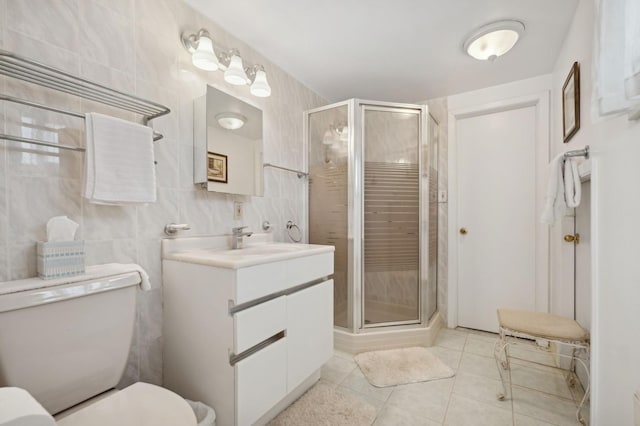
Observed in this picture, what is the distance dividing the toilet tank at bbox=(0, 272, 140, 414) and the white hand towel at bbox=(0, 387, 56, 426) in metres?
0.43

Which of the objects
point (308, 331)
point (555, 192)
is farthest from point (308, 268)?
point (555, 192)

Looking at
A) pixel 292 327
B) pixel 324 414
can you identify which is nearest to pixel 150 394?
pixel 292 327

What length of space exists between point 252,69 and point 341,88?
1.01 m

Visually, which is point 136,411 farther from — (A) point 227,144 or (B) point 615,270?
(B) point 615,270

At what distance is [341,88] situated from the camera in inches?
102

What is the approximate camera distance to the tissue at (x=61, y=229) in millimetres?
1009

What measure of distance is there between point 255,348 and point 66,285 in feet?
2.47

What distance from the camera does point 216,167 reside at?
5.40 feet

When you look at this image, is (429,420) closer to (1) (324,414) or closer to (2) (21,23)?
(1) (324,414)

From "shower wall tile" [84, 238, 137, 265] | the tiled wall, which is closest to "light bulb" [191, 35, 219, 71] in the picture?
the tiled wall

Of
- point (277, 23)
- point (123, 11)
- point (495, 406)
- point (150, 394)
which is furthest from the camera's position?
point (277, 23)

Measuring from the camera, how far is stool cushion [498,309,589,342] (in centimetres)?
145

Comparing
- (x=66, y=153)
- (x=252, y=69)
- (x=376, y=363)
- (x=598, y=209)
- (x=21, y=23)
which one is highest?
(x=252, y=69)

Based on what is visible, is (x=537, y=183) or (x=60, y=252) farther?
(x=537, y=183)
